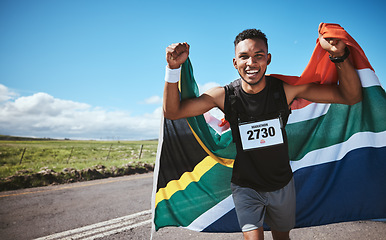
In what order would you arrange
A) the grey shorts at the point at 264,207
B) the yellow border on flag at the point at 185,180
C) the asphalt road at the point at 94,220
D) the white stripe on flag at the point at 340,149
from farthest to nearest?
1. the asphalt road at the point at 94,220
2. the yellow border on flag at the point at 185,180
3. the white stripe on flag at the point at 340,149
4. the grey shorts at the point at 264,207

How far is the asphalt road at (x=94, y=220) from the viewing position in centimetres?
369

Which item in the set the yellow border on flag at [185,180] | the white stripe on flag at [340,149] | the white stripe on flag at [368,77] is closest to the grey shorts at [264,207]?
the yellow border on flag at [185,180]

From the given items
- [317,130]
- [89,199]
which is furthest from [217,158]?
[89,199]

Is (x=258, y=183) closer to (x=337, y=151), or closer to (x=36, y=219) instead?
(x=337, y=151)

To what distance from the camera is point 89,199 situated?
20.4 feet

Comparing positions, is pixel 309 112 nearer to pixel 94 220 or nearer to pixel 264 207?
pixel 264 207

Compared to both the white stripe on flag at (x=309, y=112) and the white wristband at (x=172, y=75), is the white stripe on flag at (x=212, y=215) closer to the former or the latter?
the white stripe on flag at (x=309, y=112)

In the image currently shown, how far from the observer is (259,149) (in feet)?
7.67

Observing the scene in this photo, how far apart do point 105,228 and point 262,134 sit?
130 inches

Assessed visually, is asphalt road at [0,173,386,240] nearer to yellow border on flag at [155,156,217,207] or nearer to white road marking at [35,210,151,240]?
white road marking at [35,210,151,240]

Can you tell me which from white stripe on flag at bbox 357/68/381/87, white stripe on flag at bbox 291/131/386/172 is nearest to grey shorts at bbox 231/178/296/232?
white stripe on flag at bbox 291/131/386/172

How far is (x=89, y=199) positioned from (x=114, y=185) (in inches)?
76.6

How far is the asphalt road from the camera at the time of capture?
3686mm

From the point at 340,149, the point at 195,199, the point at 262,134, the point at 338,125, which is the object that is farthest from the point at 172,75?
the point at 340,149
